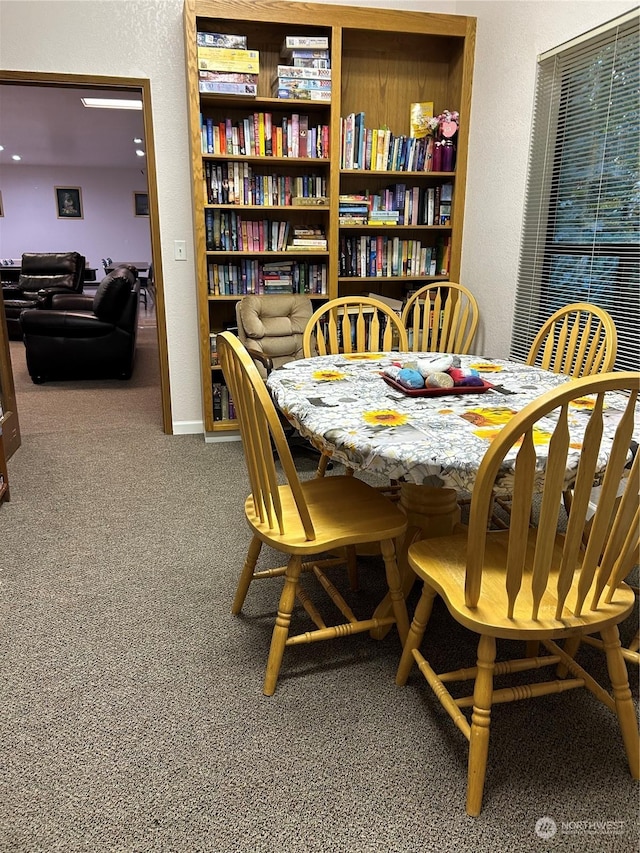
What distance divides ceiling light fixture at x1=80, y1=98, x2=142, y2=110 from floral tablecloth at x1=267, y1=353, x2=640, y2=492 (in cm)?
522

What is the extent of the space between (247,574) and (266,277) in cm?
233

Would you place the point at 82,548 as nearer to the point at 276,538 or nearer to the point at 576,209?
the point at 276,538

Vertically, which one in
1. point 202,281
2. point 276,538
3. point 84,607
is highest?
point 202,281

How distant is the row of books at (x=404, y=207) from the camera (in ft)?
12.2

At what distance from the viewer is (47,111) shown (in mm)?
6977

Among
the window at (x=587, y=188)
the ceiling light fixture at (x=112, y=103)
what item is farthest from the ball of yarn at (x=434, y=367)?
the ceiling light fixture at (x=112, y=103)

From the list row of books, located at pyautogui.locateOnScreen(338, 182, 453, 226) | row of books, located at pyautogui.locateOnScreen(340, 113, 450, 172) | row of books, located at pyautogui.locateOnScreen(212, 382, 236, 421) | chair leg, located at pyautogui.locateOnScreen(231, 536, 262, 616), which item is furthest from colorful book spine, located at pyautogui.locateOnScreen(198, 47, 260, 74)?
chair leg, located at pyautogui.locateOnScreen(231, 536, 262, 616)

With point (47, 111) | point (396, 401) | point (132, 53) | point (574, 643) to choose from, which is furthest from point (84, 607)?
point (47, 111)

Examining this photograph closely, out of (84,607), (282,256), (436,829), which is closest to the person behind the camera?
(436,829)

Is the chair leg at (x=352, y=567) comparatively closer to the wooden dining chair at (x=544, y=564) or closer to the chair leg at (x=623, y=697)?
the wooden dining chair at (x=544, y=564)

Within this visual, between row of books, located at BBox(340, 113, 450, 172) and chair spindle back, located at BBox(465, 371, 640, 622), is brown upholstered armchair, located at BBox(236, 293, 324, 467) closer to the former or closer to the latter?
row of books, located at BBox(340, 113, 450, 172)

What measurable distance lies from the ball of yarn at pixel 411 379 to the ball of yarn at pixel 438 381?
22 millimetres

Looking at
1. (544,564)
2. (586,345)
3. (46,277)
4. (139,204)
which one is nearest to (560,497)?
(544,564)

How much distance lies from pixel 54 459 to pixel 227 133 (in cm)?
210
